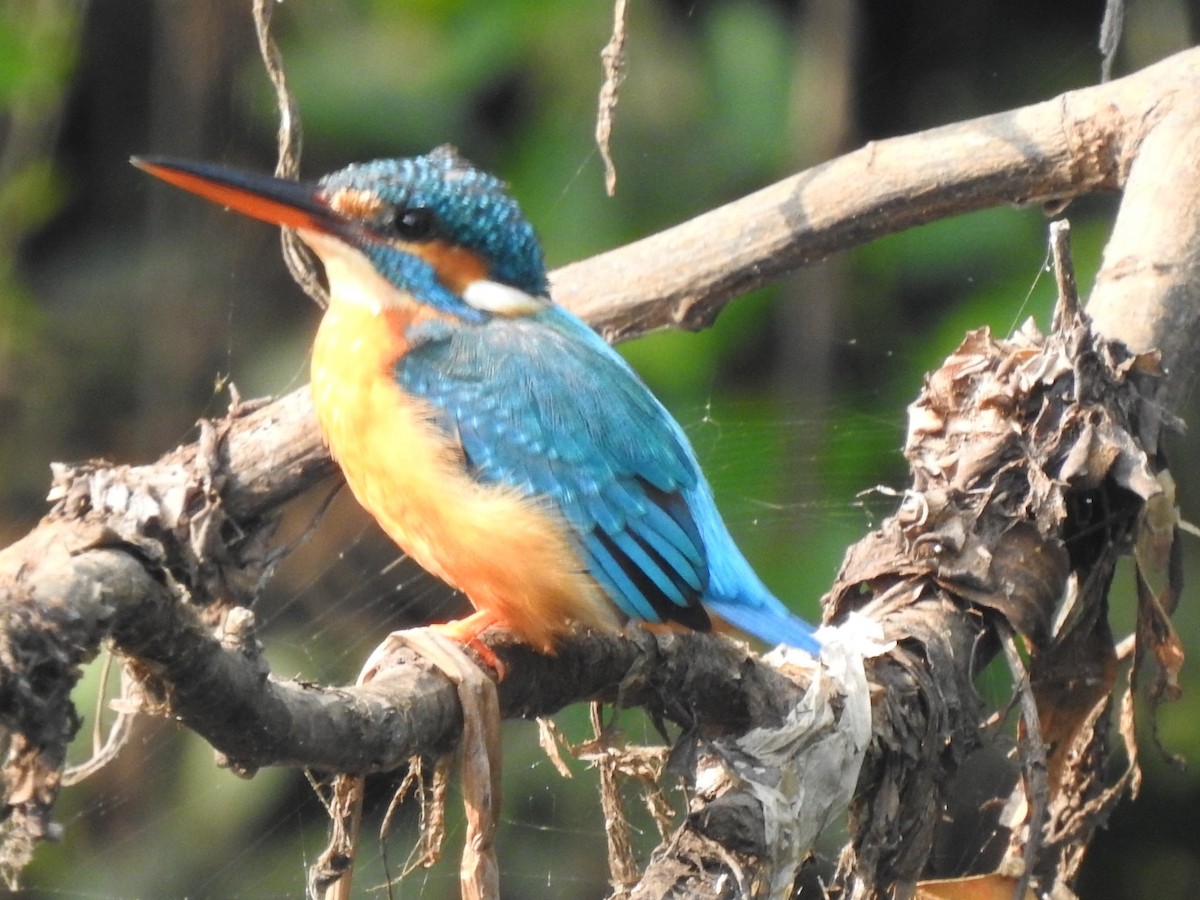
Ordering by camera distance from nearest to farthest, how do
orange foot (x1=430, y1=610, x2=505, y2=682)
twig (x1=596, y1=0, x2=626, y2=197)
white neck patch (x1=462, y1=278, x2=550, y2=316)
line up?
orange foot (x1=430, y1=610, x2=505, y2=682)
twig (x1=596, y1=0, x2=626, y2=197)
white neck patch (x1=462, y1=278, x2=550, y2=316)

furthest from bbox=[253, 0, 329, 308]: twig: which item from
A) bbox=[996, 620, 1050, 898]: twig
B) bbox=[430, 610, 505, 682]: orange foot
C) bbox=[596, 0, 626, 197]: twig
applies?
bbox=[996, 620, 1050, 898]: twig

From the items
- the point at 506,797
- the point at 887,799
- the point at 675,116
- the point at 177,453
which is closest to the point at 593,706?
the point at 887,799

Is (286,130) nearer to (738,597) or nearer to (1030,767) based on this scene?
(738,597)

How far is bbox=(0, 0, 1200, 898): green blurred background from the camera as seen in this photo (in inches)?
105

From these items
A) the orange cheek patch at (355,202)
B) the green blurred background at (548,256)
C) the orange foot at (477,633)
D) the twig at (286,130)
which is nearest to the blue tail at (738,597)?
the orange foot at (477,633)

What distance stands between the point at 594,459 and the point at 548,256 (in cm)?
103

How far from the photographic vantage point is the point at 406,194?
1.75 meters

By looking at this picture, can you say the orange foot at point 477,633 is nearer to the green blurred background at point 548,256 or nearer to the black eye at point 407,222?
the black eye at point 407,222

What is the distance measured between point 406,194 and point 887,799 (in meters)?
0.87

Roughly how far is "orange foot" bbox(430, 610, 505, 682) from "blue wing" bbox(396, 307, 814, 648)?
126 millimetres

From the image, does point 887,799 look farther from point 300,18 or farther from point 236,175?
point 300,18

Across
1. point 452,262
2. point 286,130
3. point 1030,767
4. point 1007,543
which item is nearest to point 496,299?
point 452,262

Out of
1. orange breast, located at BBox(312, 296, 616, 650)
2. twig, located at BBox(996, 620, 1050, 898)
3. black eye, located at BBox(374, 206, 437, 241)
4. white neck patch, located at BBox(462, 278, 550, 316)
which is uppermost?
black eye, located at BBox(374, 206, 437, 241)

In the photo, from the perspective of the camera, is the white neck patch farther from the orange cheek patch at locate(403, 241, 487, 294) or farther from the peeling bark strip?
Result: the peeling bark strip
